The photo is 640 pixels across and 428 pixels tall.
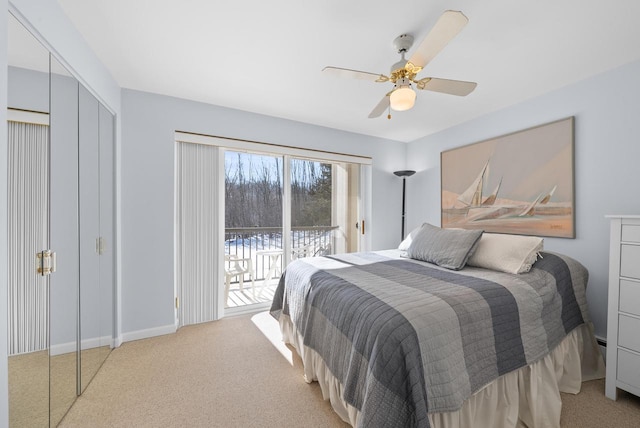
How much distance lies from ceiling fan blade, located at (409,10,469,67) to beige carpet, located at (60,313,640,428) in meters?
2.25

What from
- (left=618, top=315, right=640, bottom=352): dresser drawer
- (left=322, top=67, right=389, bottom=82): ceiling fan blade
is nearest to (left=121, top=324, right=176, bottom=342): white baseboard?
(left=322, top=67, right=389, bottom=82): ceiling fan blade

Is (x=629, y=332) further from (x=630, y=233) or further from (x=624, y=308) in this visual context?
(x=630, y=233)

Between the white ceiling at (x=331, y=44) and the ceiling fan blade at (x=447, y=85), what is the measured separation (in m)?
0.31

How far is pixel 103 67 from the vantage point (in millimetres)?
Answer: 2135

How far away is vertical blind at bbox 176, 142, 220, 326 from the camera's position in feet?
9.24

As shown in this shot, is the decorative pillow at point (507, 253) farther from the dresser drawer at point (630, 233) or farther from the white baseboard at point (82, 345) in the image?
the white baseboard at point (82, 345)

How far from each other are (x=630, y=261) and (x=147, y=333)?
3.90 metres

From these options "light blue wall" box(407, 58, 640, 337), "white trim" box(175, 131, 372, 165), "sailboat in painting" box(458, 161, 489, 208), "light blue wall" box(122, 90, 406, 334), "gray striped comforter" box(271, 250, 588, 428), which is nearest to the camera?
"gray striped comforter" box(271, 250, 588, 428)

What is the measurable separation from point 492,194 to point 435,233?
1094 millimetres

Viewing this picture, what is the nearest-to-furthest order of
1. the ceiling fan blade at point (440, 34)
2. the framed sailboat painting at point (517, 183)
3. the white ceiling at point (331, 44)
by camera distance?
the ceiling fan blade at point (440, 34), the white ceiling at point (331, 44), the framed sailboat painting at point (517, 183)

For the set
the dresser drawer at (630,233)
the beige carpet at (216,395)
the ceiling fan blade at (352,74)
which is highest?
the ceiling fan blade at (352,74)

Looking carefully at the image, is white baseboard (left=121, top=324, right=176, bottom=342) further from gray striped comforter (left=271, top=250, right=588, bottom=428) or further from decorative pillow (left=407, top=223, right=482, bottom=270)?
decorative pillow (left=407, top=223, right=482, bottom=270)

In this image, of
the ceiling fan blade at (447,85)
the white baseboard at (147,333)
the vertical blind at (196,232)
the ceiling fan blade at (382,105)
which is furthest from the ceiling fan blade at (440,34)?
the white baseboard at (147,333)

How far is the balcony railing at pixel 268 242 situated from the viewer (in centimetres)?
332
